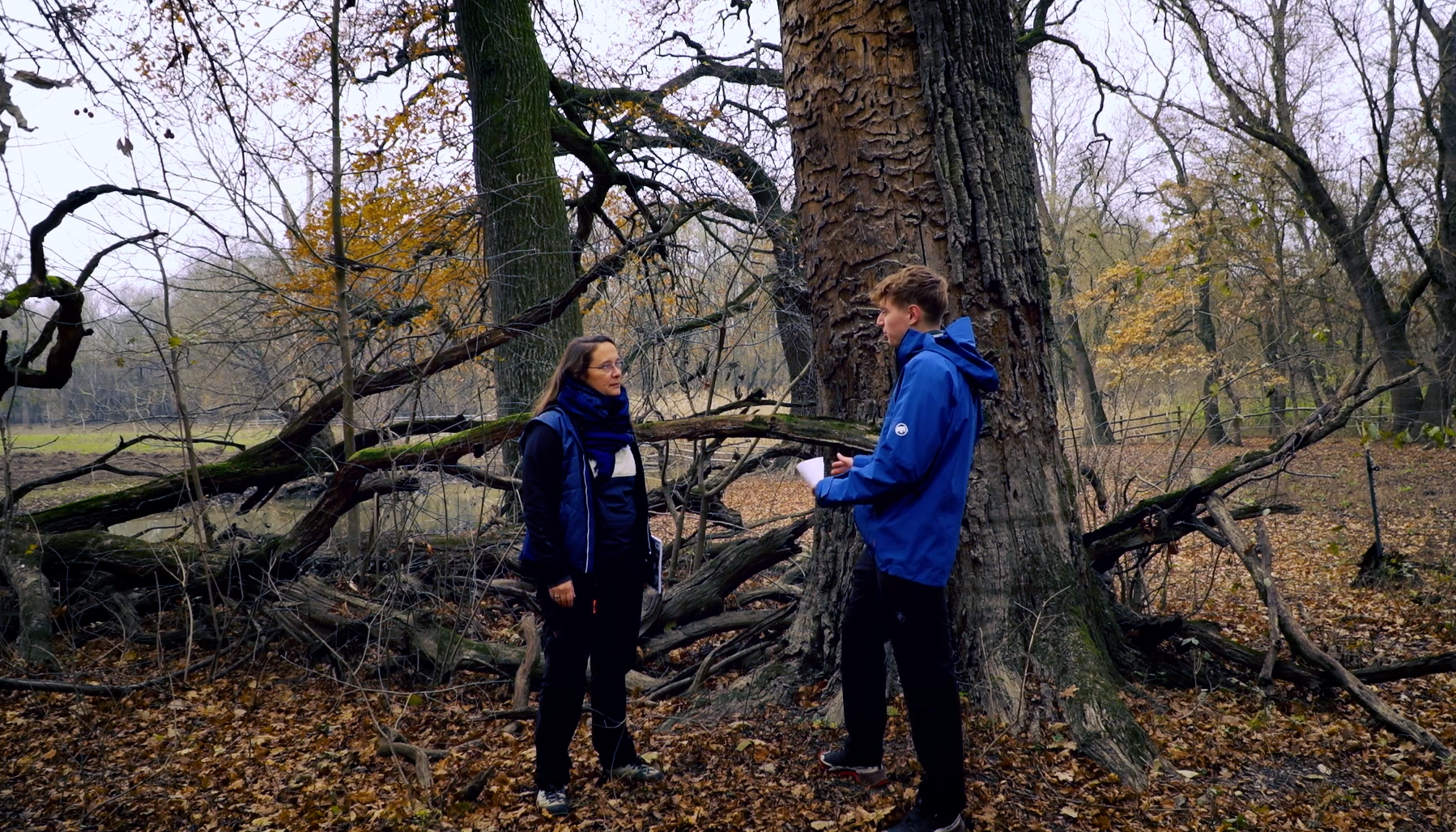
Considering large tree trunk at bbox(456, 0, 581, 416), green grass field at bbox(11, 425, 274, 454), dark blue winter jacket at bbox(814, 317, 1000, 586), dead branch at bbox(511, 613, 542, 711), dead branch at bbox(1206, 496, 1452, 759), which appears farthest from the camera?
large tree trunk at bbox(456, 0, 581, 416)

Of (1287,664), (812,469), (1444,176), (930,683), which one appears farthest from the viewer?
(1444,176)

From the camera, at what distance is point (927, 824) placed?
288cm

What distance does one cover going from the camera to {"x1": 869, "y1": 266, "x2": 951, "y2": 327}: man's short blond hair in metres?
2.96

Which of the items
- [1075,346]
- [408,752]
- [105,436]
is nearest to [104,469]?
[105,436]

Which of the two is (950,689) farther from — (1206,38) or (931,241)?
(1206,38)

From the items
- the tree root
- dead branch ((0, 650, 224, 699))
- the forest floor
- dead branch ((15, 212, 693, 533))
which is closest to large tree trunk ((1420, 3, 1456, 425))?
the forest floor

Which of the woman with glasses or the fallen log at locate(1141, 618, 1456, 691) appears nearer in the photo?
the woman with glasses

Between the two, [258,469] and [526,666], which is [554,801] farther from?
[258,469]

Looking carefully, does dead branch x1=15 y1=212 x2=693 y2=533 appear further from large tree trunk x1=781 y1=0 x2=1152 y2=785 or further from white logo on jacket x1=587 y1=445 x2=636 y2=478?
large tree trunk x1=781 y1=0 x2=1152 y2=785

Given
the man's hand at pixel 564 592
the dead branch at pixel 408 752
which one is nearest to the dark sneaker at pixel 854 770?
the man's hand at pixel 564 592

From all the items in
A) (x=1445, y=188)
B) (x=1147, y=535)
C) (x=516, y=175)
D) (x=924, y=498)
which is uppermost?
(x=1445, y=188)

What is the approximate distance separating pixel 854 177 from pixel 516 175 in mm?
5307

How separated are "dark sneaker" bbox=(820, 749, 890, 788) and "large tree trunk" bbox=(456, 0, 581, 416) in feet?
17.4

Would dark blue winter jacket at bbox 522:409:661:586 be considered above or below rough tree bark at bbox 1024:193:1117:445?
below
